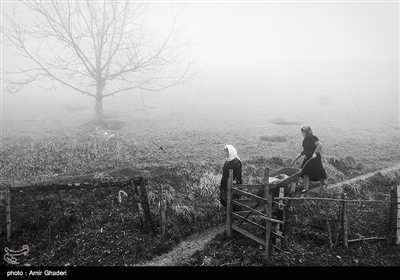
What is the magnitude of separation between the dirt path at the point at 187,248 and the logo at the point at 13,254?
313cm

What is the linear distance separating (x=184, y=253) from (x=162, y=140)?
8.02 meters

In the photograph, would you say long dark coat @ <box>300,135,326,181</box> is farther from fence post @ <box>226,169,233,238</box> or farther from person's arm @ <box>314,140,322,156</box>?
fence post @ <box>226,169,233,238</box>

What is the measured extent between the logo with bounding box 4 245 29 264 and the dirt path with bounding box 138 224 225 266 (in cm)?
313

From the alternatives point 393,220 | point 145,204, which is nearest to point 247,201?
point 145,204

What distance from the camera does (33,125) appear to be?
18656 mm

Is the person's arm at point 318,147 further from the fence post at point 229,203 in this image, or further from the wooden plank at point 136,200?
the wooden plank at point 136,200

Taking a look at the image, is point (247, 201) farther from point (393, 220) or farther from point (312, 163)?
point (393, 220)

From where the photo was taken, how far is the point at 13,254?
6008 mm

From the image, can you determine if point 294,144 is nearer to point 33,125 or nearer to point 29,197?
point 29,197

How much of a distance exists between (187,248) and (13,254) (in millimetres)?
4501

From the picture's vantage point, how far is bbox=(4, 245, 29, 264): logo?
583cm

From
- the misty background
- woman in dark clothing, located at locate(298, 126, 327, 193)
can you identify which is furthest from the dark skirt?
the misty background

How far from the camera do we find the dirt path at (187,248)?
611 centimetres

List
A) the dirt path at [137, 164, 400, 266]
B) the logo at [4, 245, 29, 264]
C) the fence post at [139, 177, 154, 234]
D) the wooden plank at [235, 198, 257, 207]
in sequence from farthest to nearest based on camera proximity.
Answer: the wooden plank at [235, 198, 257, 207], the fence post at [139, 177, 154, 234], the dirt path at [137, 164, 400, 266], the logo at [4, 245, 29, 264]
